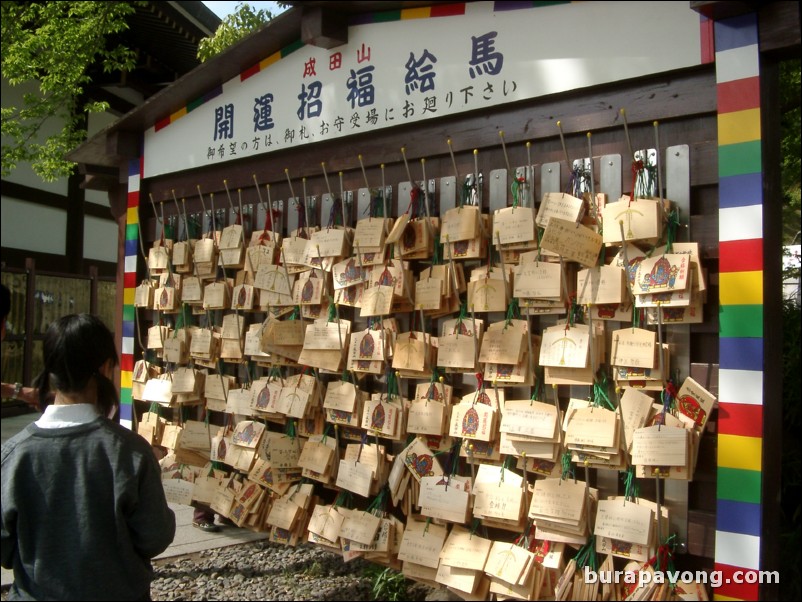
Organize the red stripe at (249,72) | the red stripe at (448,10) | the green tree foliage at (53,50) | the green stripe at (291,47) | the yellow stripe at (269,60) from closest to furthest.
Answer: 1. the red stripe at (448,10)
2. the green stripe at (291,47)
3. the yellow stripe at (269,60)
4. the red stripe at (249,72)
5. the green tree foliage at (53,50)

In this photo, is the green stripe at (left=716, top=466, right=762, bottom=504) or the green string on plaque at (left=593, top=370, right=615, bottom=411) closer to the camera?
the green stripe at (left=716, top=466, right=762, bottom=504)

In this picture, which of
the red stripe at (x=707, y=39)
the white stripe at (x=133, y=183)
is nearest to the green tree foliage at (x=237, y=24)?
the white stripe at (x=133, y=183)

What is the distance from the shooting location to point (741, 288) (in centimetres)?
256

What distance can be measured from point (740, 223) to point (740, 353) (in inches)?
18.8


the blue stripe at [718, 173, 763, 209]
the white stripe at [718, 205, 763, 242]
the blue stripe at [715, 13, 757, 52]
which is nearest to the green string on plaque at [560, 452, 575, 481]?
the white stripe at [718, 205, 763, 242]

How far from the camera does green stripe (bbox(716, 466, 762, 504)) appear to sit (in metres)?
2.48

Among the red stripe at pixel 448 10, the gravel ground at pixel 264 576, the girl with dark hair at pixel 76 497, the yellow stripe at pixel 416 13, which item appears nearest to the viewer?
the girl with dark hair at pixel 76 497

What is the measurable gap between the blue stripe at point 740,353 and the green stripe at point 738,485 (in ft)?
1.22

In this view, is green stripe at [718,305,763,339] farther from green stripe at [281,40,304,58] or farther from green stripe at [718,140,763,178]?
green stripe at [281,40,304,58]

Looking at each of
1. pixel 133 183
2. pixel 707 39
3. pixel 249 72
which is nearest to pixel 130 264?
pixel 133 183

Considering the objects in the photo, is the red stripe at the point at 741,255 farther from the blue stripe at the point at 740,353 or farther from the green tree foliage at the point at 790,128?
the green tree foliage at the point at 790,128

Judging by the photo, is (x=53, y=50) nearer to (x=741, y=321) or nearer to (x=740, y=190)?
(x=740, y=190)

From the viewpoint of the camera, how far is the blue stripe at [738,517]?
8.15 feet

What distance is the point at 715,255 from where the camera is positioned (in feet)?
8.81
